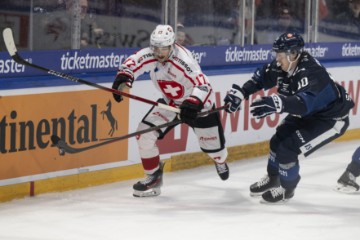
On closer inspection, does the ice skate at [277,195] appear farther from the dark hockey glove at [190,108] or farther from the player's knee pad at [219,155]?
the dark hockey glove at [190,108]

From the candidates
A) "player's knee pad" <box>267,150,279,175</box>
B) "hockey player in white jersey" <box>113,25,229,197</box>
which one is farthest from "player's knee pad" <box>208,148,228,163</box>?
"player's knee pad" <box>267,150,279,175</box>

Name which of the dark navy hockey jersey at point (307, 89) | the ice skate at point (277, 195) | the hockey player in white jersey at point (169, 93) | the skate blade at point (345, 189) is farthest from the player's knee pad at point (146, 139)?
the skate blade at point (345, 189)

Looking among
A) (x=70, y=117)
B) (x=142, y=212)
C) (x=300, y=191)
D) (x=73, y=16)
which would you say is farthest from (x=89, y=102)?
(x=300, y=191)

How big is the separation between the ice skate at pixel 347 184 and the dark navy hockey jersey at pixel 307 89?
60 cm

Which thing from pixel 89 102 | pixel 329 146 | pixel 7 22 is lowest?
pixel 329 146

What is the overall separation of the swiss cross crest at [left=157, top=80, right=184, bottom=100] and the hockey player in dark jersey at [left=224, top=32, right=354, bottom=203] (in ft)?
1.03

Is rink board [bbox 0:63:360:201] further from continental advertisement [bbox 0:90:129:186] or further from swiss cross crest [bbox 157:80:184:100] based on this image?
swiss cross crest [bbox 157:80:184:100]

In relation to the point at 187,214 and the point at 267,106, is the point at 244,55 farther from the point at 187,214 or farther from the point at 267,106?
the point at 187,214

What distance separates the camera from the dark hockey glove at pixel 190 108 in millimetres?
→ 5629

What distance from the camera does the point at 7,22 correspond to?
6.04 m

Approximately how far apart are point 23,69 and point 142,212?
119 centimetres

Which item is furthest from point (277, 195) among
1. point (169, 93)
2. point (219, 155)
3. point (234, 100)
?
point (169, 93)

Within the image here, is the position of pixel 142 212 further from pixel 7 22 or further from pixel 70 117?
pixel 7 22

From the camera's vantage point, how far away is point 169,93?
6055 mm
